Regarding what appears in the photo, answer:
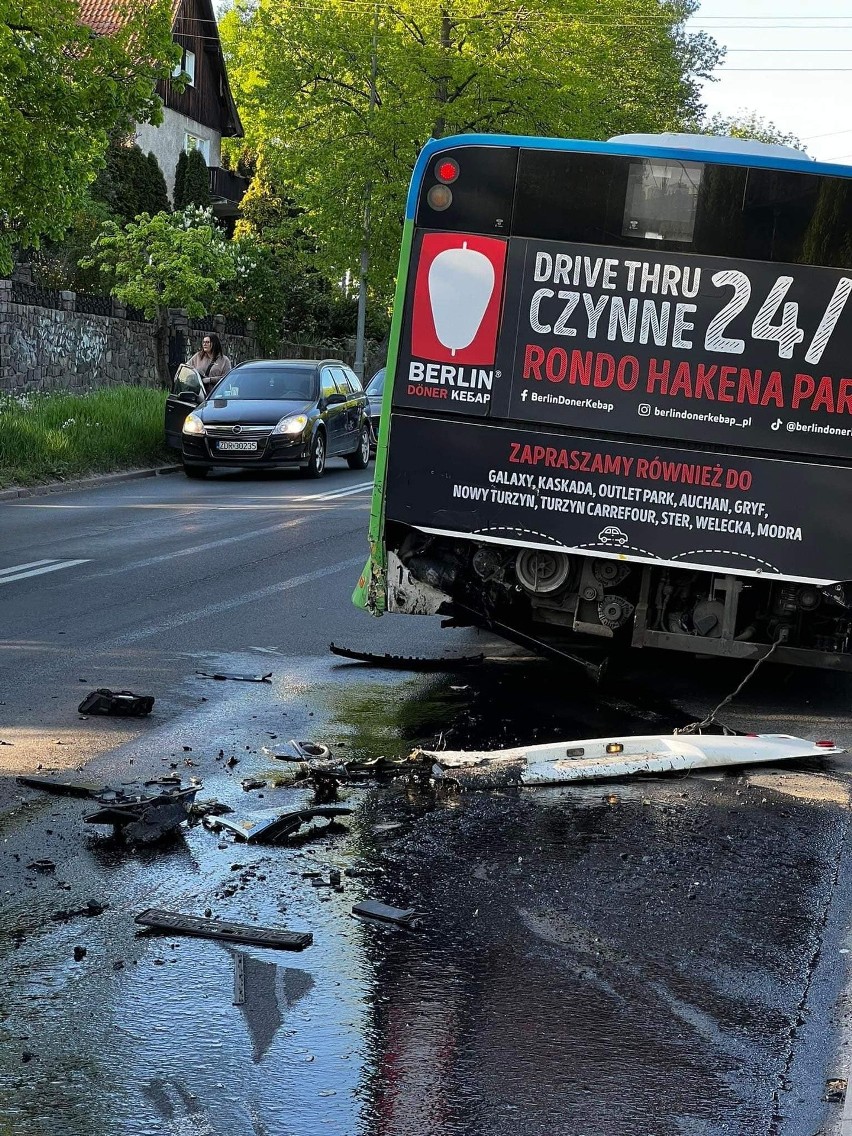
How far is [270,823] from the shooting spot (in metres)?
5.91

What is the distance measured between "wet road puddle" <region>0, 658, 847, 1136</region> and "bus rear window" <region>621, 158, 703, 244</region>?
287 centimetres

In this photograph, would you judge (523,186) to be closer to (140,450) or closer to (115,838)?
(115,838)

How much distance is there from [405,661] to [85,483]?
521 inches

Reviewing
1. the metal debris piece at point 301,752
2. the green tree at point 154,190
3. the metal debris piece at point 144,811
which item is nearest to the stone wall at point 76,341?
the green tree at point 154,190

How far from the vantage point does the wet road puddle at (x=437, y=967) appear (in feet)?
12.4

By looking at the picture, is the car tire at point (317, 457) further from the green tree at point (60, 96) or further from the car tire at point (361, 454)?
the green tree at point (60, 96)

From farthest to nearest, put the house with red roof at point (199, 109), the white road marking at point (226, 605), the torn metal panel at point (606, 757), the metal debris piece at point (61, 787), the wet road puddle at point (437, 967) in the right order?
the house with red roof at point (199, 109), the white road marking at point (226, 605), the torn metal panel at point (606, 757), the metal debris piece at point (61, 787), the wet road puddle at point (437, 967)

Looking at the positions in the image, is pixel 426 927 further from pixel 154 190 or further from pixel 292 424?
pixel 154 190

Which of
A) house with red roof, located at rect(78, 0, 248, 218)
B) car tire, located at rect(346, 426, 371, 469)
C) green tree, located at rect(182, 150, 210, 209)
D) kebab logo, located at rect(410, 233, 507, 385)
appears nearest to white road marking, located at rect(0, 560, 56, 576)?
kebab logo, located at rect(410, 233, 507, 385)

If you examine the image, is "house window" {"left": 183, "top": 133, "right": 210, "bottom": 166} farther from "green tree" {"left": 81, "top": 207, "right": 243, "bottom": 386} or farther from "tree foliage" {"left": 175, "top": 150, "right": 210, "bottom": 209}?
"green tree" {"left": 81, "top": 207, "right": 243, "bottom": 386}

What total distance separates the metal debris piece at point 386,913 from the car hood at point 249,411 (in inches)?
733

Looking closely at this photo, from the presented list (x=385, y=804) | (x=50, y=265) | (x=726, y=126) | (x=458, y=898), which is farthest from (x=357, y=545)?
(x=726, y=126)

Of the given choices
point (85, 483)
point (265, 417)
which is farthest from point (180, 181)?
point (85, 483)

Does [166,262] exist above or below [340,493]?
above
